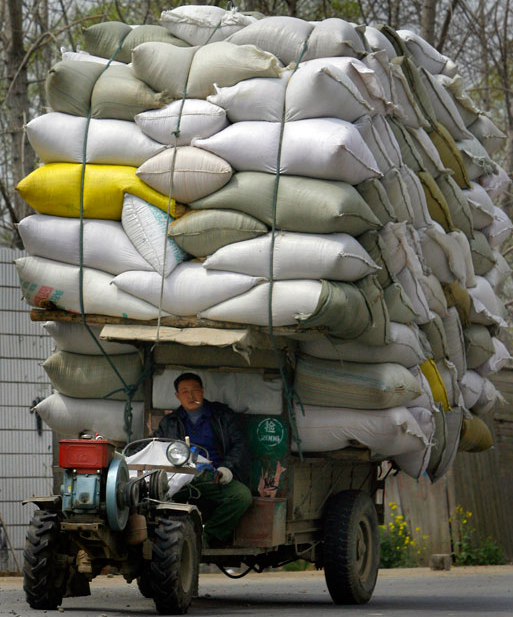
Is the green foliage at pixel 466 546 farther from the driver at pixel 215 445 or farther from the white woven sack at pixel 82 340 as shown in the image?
the white woven sack at pixel 82 340

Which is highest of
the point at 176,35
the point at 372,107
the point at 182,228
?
the point at 176,35

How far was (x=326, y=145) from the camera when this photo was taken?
8.25 m

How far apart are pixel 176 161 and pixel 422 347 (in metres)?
2.53

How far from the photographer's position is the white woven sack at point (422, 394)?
29.8 ft

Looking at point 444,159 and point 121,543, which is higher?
point 444,159

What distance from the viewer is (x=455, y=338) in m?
10.7

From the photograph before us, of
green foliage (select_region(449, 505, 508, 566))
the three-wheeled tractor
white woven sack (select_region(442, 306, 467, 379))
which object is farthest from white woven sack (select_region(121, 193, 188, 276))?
green foliage (select_region(449, 505, 508, 566))

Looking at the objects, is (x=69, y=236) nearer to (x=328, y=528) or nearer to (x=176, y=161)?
(x=176, y=161)

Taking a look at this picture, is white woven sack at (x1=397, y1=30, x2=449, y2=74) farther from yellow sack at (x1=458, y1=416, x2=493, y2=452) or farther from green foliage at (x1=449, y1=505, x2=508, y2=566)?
green foliage at (x1=449, y1=505, x2=508, y2=566)

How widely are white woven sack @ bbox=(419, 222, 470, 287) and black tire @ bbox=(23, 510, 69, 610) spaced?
418 cm

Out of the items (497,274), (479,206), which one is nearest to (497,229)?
(497,274)

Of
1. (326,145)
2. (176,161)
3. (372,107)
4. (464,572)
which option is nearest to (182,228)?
(176,161)

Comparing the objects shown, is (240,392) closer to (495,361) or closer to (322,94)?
(322,94)

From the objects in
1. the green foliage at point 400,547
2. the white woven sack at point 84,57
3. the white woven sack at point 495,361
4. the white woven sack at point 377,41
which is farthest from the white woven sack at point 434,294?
the green foliage at point 400,547
